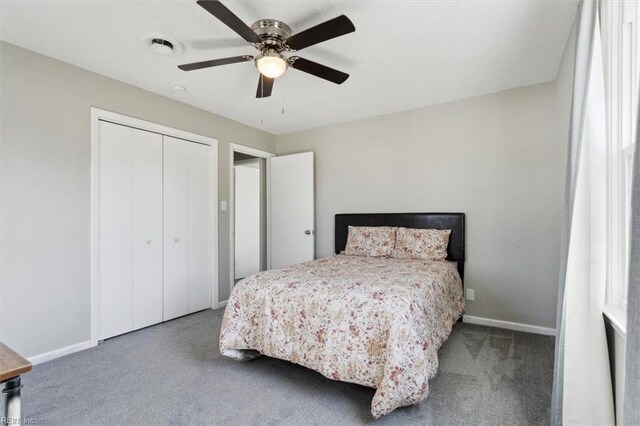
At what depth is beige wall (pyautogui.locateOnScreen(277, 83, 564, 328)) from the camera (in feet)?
10.2

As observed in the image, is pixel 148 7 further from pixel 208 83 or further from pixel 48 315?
pixel 48 315

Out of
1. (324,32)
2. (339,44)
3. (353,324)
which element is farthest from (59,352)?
(339,44)

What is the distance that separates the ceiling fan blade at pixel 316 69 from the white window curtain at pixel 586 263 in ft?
4.35

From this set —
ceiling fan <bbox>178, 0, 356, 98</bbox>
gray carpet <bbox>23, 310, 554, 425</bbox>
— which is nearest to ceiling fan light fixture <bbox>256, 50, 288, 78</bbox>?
ceiling fan <bbox>178, 0, 356, 98</bbox>

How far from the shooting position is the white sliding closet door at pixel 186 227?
3553 mm

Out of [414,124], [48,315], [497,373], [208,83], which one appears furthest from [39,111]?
[497,373]

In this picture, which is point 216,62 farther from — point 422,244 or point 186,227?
point 422,244

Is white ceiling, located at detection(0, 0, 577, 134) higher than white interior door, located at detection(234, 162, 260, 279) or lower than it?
higher

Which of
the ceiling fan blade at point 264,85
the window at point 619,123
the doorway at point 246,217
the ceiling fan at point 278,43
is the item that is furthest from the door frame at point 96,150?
the window at point 619,123

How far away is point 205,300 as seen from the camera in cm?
392

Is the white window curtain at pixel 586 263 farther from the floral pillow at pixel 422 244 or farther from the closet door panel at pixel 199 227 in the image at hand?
the closet door panel at pixel 199 227

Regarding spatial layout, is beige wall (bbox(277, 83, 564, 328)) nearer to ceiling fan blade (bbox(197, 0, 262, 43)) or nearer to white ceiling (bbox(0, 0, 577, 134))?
white ceiling (bbox(0, 0, 577, 134))

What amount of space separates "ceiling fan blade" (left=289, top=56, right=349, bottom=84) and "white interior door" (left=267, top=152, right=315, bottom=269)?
7.14 ft

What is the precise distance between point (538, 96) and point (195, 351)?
155 inches
